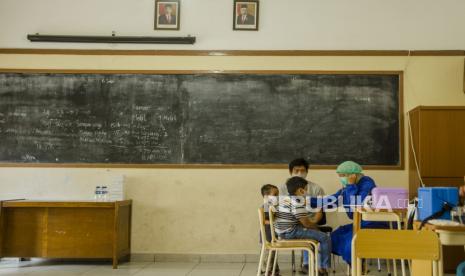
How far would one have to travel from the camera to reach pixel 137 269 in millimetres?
5410

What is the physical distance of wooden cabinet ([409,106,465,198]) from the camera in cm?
529

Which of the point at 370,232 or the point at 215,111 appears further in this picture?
the point at 215,111

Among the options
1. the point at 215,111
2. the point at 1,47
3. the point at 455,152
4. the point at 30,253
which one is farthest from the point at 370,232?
the point at 1,47

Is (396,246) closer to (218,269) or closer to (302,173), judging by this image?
(302,173)

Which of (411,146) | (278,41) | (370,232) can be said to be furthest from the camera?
(278,41)

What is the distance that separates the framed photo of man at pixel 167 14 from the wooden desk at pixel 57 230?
222 centimetres

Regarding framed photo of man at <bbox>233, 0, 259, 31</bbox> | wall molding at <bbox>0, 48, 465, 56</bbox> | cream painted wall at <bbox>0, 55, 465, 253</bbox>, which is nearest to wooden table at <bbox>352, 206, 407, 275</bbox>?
cream painted wall at <bbox>0, 55, 465, 253</bbox>

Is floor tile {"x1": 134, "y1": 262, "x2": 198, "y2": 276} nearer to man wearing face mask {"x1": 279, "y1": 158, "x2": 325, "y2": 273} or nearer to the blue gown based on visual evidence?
man wearing face mask {"x1": 279, "y1": 158, "x2": 325, "y2": 273}

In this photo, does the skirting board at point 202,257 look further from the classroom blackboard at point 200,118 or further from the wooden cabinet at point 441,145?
the wooden cabinet at point 441,145

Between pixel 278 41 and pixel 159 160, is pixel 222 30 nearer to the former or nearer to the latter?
pixel 278 41

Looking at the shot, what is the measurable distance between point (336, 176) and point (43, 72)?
376 centimetres

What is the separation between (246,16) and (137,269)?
3.20m

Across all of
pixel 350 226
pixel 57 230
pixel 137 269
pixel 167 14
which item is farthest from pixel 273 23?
pixel 57 230

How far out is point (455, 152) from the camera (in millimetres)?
5316
